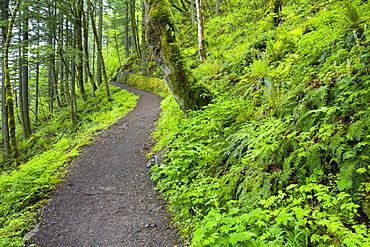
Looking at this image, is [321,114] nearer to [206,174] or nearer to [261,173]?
[261,173]

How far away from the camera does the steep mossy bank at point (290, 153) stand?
225 centimetres

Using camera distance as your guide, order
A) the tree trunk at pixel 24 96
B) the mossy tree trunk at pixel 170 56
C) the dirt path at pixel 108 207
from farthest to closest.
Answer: the tree trunk at pixel 24 96 < the mossy tree trunk at pixel 170 56 < the dirt path at pixel 108 207

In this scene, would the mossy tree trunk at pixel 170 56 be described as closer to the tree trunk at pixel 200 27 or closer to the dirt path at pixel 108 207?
the dirt path at pixel 108 207

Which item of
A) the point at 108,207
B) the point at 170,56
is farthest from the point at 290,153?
the point at 170,56

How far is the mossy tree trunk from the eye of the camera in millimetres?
6105

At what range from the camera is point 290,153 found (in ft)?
9.97

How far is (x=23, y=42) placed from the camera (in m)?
12.4

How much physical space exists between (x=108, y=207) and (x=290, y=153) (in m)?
3.39

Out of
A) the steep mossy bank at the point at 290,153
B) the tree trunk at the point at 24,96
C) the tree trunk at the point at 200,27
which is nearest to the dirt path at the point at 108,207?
the steep mossy bank at the point at 290,153

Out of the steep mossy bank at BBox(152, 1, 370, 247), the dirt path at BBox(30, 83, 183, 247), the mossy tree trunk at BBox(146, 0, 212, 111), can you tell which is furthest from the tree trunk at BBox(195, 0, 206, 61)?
the dirt path at BBox(30, 83, 183, 247)

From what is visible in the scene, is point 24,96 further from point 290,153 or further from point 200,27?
point 290,153

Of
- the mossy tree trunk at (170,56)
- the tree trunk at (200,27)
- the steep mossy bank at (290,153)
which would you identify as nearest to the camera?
the steep mossy bank at (290,153)

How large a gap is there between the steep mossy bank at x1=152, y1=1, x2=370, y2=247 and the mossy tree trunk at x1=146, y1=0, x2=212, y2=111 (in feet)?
2.62

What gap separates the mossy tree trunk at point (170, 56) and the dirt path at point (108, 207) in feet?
6.71
